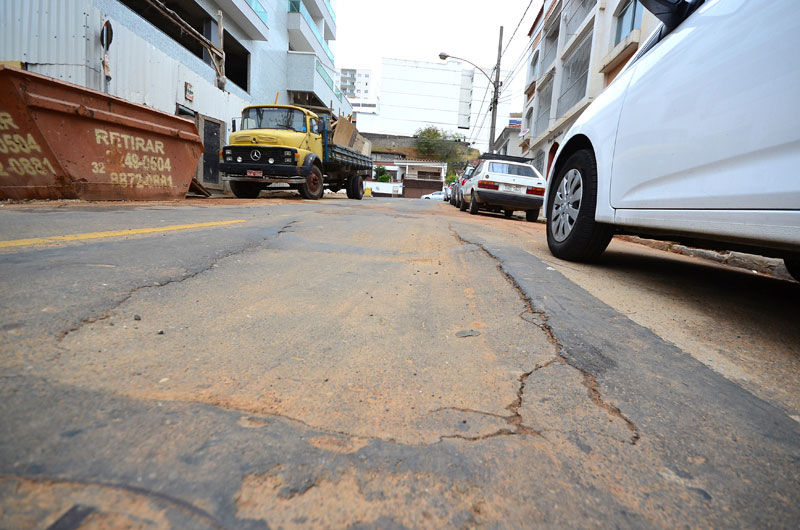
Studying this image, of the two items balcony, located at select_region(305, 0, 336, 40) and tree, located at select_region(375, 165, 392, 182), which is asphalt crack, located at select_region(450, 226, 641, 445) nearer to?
balcony, located at select_region(305, 0, 336, 40)

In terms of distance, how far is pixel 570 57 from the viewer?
741 inches

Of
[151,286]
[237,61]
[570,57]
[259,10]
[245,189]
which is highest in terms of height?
[259,10]

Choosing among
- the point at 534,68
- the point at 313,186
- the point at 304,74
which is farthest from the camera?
the point at 534,68

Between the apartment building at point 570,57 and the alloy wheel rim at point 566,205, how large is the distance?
480cm

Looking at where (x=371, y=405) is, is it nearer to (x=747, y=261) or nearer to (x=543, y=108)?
(x=747, y=261)

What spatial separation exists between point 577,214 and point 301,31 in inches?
1019

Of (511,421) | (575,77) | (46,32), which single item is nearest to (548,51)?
(575,77)

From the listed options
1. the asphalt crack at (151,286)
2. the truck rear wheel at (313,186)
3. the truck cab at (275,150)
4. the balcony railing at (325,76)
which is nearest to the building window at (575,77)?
the truck rear wheel at (313,186)

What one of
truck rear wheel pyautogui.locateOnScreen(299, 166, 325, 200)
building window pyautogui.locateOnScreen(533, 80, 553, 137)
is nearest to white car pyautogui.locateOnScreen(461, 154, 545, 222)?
truck rear wheel pyautogui.locateOnScreen(299, 166, 325, 200)

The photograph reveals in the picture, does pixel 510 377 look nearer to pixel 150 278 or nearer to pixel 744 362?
pixel 744 362

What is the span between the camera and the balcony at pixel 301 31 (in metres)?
23.8

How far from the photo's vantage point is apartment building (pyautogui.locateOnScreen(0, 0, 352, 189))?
28.4ft

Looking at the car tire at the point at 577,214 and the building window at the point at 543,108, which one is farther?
the building window at the point at 543,108

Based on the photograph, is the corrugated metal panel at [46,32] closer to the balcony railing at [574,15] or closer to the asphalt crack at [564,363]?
the asphalt crack at [564,363]
